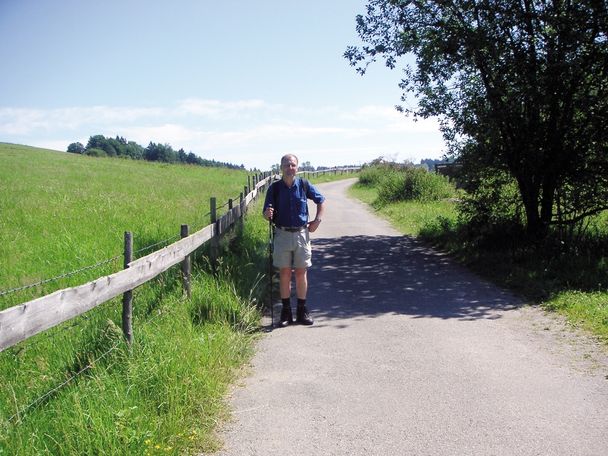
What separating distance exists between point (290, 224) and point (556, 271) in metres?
4.91

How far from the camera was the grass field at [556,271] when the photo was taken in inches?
279

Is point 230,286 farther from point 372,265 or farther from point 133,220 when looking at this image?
point 133,220

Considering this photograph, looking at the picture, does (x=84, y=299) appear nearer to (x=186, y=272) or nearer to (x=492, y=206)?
(x=186, y=272)

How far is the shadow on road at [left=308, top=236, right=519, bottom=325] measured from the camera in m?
7.50

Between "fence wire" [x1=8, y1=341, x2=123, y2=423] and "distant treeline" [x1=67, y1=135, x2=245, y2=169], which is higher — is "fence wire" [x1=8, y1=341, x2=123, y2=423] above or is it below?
below

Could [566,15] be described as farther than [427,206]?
No

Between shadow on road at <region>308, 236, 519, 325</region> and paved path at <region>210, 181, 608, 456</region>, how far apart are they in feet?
0.14

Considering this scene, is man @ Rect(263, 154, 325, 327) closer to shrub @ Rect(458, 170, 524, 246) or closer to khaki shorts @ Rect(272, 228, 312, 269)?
khaki shorts @ Rect(272, 228, 312, 269)

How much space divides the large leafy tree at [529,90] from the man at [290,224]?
546 cm

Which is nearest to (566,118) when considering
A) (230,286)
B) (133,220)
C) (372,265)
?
(372,265)

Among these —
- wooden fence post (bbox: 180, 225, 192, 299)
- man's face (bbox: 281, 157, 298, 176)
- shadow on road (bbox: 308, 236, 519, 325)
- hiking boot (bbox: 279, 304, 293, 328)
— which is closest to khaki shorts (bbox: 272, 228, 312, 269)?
hiking boot (bbox: 279, 304, 293, 328)

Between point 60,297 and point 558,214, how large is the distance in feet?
33.1

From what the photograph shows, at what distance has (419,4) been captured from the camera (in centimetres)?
1150

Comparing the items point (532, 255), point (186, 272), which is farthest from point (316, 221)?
point (532, 255)
